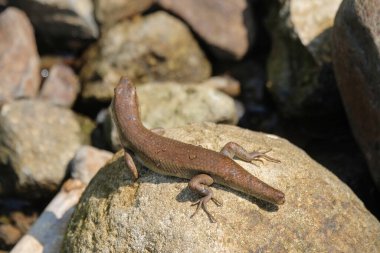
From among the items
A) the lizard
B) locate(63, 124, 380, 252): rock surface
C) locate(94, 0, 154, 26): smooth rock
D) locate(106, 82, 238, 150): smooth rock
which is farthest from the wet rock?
locate(63, 124, 380, 252): rock surface

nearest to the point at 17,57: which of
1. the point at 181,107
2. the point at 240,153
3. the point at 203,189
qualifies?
the point at 181,107

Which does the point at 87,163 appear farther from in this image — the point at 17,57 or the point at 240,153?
the point at 240,153

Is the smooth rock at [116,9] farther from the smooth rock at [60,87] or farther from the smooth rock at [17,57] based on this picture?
the smooth rock at [17,57]

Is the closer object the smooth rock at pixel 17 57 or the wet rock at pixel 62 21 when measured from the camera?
the smooth rock at pixel 17 57

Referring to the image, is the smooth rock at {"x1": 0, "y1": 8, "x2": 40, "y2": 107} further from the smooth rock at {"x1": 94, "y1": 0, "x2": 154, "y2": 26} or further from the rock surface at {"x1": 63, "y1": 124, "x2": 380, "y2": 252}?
the rock surface at {"x1": 63, "y1": 124, "x2": 380, "y2": 252}

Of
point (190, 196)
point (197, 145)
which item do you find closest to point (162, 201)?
point (190, 196)

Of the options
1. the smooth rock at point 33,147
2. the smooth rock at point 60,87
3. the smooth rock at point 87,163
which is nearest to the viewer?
the smooth rock at point 87,163

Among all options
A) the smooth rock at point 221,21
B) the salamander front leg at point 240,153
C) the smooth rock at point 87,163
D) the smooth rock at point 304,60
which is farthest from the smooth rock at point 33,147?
the salamander front leg at point 240,153
